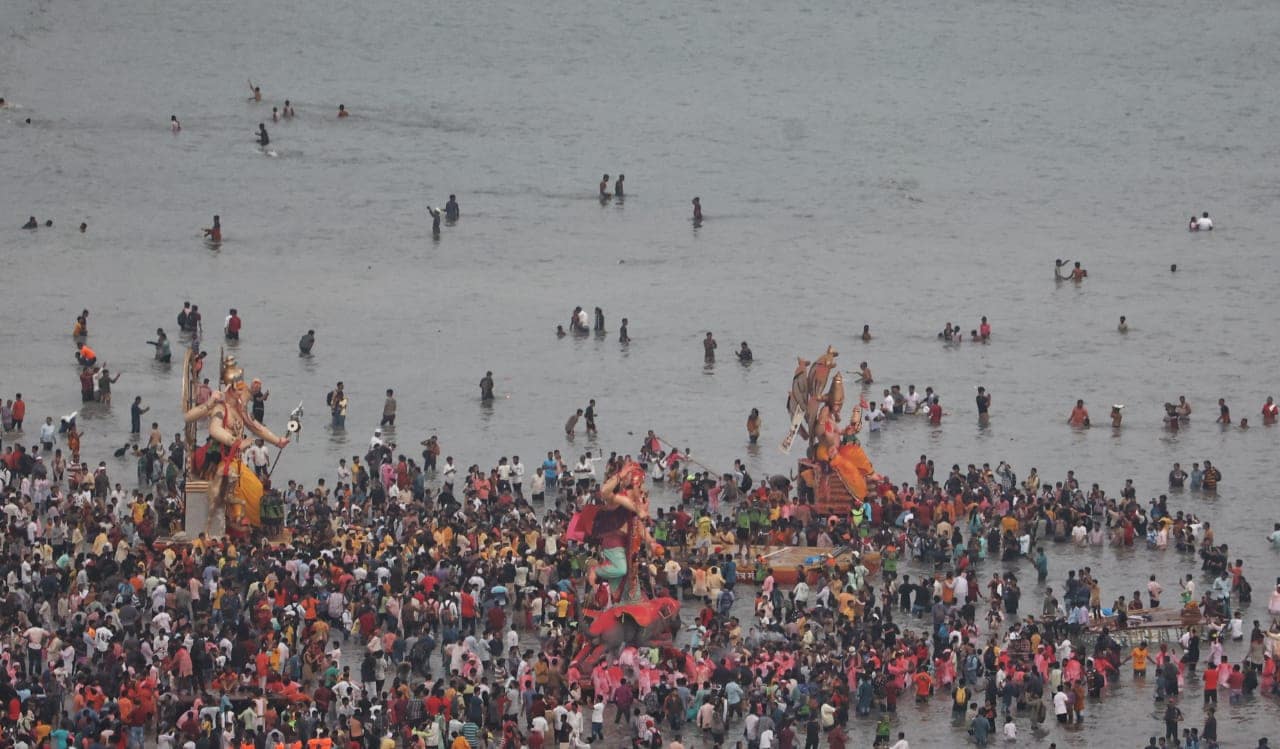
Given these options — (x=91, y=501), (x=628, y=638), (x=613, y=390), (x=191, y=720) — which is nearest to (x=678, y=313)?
(x=613, y=390)

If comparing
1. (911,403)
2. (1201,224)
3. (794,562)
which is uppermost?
(1201,224)

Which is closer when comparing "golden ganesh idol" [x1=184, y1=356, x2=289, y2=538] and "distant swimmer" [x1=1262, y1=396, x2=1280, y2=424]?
"golden ganesh idol" [x1=184, y1=356, x2=289, y2=538]

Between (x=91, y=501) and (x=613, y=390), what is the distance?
19474mm

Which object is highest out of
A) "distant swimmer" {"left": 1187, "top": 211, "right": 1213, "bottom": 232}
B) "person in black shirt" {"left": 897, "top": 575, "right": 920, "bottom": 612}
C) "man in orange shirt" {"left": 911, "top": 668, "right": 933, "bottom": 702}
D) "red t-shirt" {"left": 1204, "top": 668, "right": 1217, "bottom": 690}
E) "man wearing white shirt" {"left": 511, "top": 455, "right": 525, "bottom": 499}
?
"distant swimmer" {"left": 1187, "top": 211, "right": 1213, "bottom": 232}

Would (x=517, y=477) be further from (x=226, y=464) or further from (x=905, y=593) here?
(x=905, y=593)

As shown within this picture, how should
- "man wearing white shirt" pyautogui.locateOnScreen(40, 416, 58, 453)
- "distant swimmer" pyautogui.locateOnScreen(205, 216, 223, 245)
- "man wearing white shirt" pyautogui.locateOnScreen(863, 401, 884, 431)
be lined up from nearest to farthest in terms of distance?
"man wearing white shirt" pyautogui.locateOnScreen(40, 416, 58, 453) → "man wearing white shirt" pyautogui.locateOnScreen(863, 401, 884, 431) → "distant swimmer" pyautogui.locateOnScreen(205, 216, 223, 245)

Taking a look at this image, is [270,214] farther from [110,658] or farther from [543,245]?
[110,658]

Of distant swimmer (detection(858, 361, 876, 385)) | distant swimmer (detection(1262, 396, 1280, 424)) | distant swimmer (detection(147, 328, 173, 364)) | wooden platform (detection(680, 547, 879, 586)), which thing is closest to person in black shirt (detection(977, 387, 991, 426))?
distant swimmer (detection(858, 361, 876, 385))

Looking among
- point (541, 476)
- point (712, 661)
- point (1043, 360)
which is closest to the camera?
point (712, 661)

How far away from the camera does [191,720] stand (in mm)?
49688

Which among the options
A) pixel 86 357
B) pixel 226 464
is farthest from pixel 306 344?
pixel 226 464

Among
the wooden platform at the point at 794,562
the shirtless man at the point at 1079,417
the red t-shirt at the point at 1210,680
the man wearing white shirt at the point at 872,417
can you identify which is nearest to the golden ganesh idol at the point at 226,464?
the wooden platform at the point at 794,562

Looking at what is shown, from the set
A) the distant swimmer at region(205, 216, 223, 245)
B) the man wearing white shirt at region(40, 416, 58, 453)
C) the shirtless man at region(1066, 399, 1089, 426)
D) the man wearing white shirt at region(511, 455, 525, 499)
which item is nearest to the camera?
the man wearing white shirt at region(511, 455, 525, 499)

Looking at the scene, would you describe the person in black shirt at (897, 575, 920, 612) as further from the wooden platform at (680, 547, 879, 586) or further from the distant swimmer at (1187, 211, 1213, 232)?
the distant swimmer at (1187, 211, 1213, 232)
